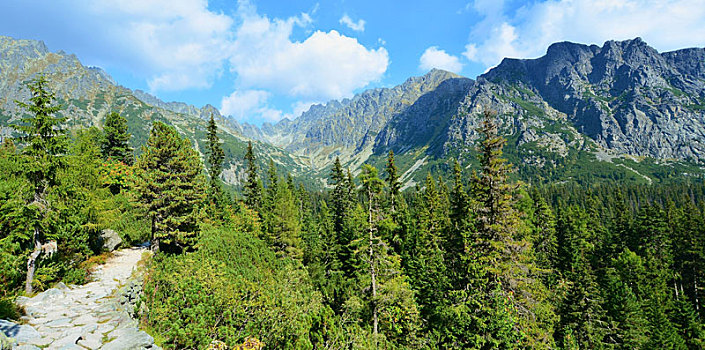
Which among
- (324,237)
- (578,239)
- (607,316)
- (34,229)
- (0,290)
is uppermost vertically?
(34,229)

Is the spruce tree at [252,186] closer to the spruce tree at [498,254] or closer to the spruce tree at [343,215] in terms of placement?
the spruce tree at [343,215]

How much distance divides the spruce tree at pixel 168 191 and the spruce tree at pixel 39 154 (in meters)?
7.30

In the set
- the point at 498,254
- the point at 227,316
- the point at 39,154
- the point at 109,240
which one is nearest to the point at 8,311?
the point at 227,316

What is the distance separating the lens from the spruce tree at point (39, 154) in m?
11.3

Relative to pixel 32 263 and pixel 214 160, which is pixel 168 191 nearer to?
pixel 32 263

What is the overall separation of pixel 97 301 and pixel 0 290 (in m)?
2.62

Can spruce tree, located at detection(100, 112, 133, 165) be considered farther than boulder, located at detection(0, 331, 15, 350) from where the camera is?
Yes

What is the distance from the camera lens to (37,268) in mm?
11930

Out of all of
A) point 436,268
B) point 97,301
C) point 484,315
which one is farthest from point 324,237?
point 97,301

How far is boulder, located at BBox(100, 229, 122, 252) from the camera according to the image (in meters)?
20.2

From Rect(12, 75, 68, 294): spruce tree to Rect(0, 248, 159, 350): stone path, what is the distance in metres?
1.37

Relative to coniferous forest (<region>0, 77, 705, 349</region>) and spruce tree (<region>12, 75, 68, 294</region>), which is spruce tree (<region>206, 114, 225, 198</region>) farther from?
spruce tree (<region>12, 75, 68, 294</region>)

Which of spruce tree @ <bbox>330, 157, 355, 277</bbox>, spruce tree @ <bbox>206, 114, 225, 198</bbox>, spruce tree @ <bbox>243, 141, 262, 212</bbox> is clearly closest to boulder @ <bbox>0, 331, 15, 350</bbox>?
spruce tree @ <bbox>330, 157, 355, 277</bbox>

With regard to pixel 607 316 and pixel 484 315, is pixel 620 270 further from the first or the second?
pixel 484 315
